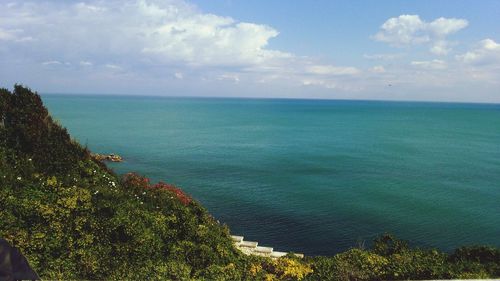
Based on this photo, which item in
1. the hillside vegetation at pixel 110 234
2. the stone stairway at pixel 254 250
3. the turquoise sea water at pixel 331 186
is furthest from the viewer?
the turquoise sea water at pixel 331 186

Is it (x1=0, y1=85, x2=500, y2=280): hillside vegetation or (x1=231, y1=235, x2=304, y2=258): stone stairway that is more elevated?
(x1=0, y1=85, x2=500, y2=280): hillside vegetation

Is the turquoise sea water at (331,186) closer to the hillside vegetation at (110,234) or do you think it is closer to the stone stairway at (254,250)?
the stone stairway at (254,250)

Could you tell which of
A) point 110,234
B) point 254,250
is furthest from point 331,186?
point 110,234

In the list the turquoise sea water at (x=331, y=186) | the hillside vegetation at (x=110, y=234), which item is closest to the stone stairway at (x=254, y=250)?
the turquoise sea water at (x=331, y=186)

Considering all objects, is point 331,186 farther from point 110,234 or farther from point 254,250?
point 110,234

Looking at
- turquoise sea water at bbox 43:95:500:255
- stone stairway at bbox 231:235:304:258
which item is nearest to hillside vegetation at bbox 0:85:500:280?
stone stairway at bbox 231:235:304:258

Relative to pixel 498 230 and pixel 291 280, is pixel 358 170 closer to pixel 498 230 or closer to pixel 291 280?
pixel 498 230

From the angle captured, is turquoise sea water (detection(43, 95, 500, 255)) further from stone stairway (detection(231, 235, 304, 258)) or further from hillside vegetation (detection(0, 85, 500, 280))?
hillside vegetation (detection(0, 85, 500, 280))

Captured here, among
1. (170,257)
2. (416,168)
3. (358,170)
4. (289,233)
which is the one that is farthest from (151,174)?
(416,168)
